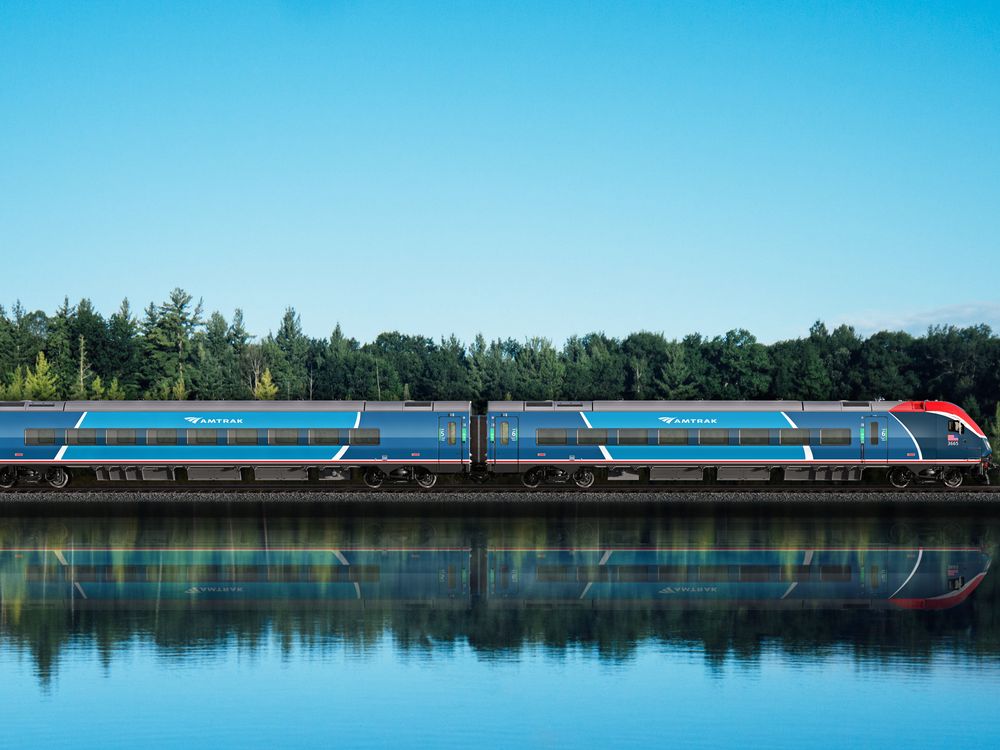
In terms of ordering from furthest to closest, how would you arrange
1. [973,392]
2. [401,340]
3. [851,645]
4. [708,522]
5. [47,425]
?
[401,340]
[973,392]
[47,425]
[708,522]
[851,645]

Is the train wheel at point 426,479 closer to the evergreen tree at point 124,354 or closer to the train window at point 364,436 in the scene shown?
the train window at point 364,436

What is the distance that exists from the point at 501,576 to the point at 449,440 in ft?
67.1

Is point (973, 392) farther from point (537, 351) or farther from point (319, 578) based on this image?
point (319, 578)

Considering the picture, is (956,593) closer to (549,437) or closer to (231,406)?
(549,437)

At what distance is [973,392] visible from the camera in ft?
440

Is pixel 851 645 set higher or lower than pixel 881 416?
lower

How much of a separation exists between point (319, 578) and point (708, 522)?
13.6 m

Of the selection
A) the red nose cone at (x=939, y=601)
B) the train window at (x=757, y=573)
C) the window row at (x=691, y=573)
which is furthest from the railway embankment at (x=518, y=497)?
the red nose cone at (x=939, y=601)

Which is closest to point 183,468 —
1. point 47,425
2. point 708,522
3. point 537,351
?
point 47,425

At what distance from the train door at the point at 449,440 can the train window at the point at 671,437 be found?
7712 mm

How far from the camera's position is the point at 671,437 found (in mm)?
42156

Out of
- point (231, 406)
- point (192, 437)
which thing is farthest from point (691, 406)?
point (192, 437)

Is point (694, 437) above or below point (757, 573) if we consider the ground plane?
above

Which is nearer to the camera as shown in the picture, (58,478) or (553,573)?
(553,573)
